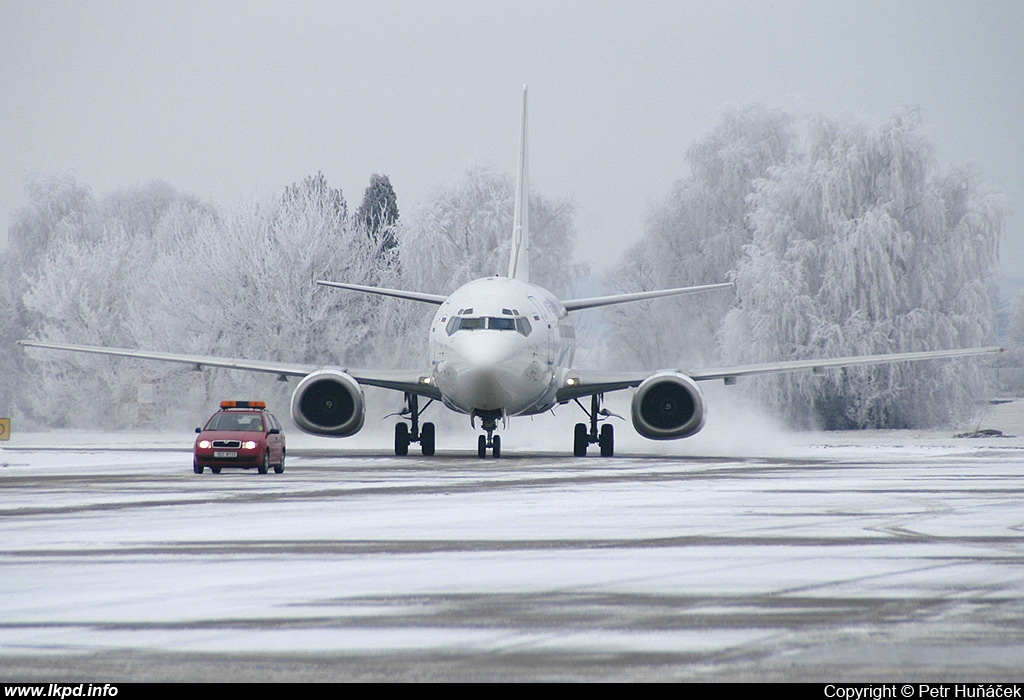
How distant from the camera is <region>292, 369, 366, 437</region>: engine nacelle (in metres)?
30.8

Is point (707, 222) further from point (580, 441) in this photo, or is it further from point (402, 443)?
point (402, 443)

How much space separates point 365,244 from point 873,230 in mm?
20313

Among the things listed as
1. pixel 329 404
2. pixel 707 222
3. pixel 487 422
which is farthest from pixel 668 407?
pixel 707 222

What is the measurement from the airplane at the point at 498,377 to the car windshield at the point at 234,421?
416cm

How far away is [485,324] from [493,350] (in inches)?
35.0

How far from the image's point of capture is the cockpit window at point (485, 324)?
29.4 m

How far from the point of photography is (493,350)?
94.1ft

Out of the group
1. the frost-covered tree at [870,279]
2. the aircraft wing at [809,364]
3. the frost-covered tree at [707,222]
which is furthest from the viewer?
the frost-covered tree at [707,222]

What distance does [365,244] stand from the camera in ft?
190

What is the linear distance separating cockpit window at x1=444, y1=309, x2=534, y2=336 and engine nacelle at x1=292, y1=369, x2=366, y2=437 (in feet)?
8.93

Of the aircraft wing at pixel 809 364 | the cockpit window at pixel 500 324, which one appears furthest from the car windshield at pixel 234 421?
the aircraft wing at pixel 809 364

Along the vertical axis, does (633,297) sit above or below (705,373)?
above

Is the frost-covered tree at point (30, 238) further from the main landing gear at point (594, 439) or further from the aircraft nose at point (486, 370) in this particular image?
the aircraft nose at point (486, 370)

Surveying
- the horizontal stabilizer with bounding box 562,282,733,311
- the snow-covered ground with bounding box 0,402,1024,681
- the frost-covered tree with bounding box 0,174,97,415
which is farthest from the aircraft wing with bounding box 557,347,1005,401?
the frost-covered tree with bounding box 0,174,97,415
